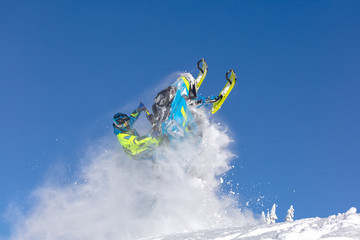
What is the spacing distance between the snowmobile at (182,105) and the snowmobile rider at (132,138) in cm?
32

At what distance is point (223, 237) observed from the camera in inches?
227

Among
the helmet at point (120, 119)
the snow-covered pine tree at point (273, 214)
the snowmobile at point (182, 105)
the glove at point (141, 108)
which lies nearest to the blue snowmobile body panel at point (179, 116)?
the snowmobile at point (182, 105)

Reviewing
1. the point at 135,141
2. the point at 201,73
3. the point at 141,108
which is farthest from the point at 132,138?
the point at 201,73

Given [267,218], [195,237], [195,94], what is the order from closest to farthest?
[195,237], [195,94], [267,218]

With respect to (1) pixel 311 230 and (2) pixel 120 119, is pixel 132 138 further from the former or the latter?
(1) pixel 311 230

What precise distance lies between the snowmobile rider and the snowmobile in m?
0.32

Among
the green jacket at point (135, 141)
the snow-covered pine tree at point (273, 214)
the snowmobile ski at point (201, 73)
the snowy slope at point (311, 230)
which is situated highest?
the snowmobile ski at point (201, 73)

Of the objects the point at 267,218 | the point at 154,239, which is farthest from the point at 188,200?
A: the point at 267,218

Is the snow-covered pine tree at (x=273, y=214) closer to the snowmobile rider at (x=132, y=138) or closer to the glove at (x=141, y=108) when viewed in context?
the snowmobile rider at (x=132, y=138)

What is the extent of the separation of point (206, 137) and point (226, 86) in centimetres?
209

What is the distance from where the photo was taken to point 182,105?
10523 mm

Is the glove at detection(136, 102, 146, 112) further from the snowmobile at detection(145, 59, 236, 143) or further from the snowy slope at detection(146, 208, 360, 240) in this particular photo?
the snowy slope at detection(146, 208, 360, 240)

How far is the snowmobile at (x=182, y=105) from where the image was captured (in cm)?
1013

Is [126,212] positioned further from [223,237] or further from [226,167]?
[223,237]
